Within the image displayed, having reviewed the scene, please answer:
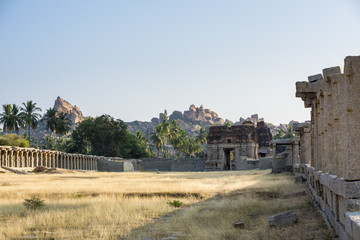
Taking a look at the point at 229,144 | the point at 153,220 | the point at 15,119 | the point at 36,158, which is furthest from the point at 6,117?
the point at 153,220

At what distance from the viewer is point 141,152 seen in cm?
8325

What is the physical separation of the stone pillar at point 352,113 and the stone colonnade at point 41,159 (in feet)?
144

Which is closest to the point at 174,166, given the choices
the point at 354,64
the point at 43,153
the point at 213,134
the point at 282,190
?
the point at 213,134

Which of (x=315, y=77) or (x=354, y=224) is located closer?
(x=354, y=224)

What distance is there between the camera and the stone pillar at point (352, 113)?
6840 millimetres

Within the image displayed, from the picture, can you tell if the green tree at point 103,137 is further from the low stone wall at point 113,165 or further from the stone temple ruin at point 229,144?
the stone temple ruin at point 229,144

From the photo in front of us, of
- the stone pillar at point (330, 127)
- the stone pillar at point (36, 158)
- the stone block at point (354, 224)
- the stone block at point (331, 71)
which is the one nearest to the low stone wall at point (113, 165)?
the stone pillar at point (36, 158)

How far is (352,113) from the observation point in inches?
274

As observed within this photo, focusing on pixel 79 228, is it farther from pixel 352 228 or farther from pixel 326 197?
pixel 352 228

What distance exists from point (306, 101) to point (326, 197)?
628 centimetres

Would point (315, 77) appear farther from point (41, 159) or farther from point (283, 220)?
point (41, 159)

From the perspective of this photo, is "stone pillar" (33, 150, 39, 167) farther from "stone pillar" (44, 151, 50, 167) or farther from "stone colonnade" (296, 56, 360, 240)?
"stone colonnade" (296, 56, 360, 240)

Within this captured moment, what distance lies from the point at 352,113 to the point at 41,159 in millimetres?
53508

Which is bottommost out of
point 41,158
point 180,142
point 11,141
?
point 41,158
